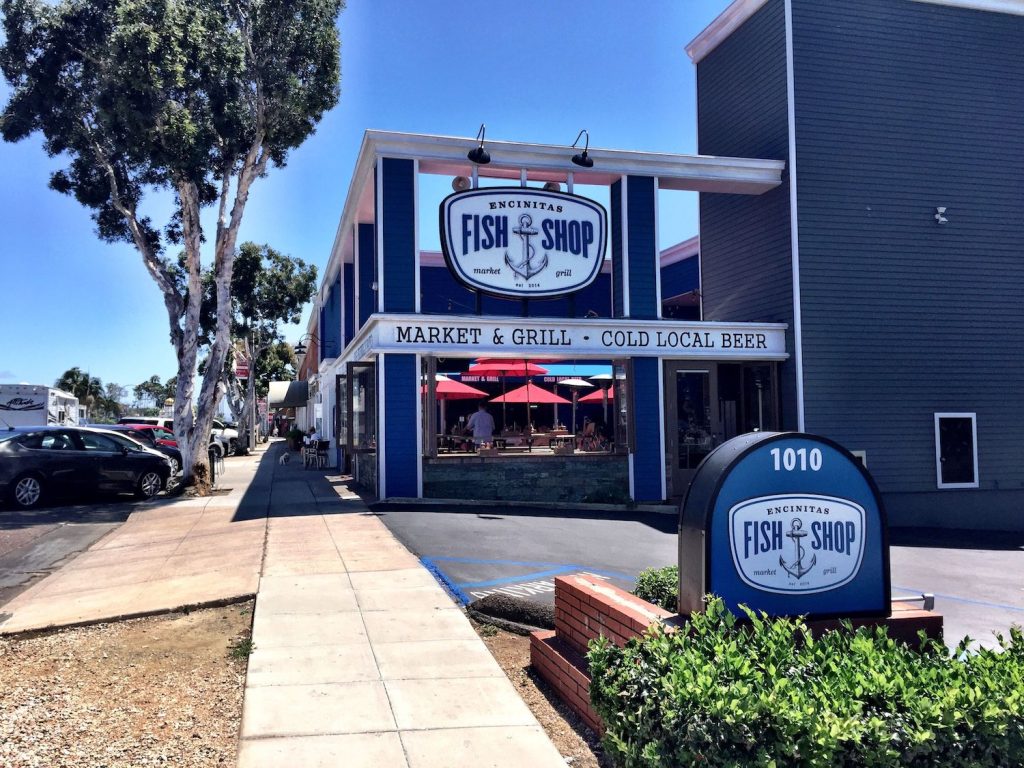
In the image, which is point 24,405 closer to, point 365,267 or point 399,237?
point 365,267

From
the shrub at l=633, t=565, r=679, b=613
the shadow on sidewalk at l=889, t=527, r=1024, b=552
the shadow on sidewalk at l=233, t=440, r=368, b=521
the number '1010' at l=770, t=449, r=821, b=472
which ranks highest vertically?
the number '1010' at l=770, t=449, r=821, b=472

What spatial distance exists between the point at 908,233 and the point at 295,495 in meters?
13.2

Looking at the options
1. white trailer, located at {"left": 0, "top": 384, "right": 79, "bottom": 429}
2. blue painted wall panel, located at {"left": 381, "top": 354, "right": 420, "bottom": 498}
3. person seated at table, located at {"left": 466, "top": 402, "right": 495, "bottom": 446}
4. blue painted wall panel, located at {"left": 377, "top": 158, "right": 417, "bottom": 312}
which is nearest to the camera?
blue painted wall panel, located at {"left": 381, "top": 354, "right": 420, "bottom": 498}

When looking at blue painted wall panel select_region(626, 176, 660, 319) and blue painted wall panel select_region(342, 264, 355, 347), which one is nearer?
blue painted wall panel select_region(626, 176, 660, 319)

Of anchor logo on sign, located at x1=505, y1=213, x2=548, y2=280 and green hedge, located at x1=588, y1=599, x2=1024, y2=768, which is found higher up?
anchor logo on sign, located at x1=505, y1=213, x2=548, y2=280

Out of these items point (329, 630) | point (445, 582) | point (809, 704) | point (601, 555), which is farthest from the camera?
point (601, 555)

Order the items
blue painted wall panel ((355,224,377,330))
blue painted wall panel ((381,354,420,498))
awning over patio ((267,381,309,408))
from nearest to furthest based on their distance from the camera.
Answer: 1. blue painted wall panel ((381,354,420,498))
2. blue painted wall panel ((355,224,377,330))
3. awning over patio ((267,381,309,408))

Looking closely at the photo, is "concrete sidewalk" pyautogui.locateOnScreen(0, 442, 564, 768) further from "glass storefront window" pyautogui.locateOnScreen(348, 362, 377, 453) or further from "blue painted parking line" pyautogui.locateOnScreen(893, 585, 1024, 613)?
"blue painted parking line" pyautogui.locateOnScreen(893, 585, 1024, 613)

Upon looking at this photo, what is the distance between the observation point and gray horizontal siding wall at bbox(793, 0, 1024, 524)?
15.6 metres

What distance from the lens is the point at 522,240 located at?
14836 millimetres

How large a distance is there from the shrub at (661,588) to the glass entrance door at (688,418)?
10.3 m

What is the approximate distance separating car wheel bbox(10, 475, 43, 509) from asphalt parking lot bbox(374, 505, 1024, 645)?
6.53 m

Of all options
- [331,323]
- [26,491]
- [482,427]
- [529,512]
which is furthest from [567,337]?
[331,323]

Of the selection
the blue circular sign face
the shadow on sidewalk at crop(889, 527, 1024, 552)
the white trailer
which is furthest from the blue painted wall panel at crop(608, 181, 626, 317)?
the white trailer
